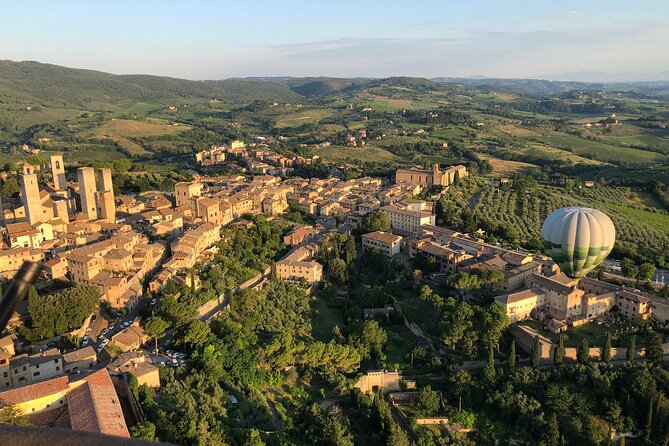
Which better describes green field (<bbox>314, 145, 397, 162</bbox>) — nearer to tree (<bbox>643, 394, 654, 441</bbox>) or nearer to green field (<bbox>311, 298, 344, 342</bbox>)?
green field (<bbox>311, 298, 344, 342</bbox>)

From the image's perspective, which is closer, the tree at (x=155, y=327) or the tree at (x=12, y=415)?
the tree at (x=12, y=415)

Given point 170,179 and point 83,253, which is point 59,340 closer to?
point 83,253

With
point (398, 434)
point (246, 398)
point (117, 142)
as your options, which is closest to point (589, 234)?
point (398, 434)

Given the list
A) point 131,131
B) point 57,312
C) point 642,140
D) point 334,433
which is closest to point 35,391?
point 57,312

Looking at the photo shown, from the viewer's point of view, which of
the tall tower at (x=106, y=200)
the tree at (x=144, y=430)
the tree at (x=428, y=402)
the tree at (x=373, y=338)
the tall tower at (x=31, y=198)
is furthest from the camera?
the tall tower at (x=106, y=200)

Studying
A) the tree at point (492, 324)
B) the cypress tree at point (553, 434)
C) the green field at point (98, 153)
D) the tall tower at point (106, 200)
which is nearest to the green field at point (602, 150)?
the tree at point (492, 324)

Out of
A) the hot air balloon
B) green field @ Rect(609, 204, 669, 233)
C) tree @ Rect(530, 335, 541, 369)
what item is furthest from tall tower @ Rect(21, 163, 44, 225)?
green field @ Rect(609, 204, 669, 233)

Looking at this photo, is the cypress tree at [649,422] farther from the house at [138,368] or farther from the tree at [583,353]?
the house at [138,368]
